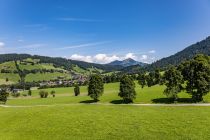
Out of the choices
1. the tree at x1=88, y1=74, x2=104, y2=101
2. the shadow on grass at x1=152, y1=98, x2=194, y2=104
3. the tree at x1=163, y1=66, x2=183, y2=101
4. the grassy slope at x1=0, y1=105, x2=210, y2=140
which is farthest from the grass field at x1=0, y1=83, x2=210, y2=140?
the tree at x1=88, y1=74, x2=104, y2=101

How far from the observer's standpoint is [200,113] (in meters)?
70.2

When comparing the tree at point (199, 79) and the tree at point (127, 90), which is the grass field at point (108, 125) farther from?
the tree at point (127, 90)

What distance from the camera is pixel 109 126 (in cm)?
6431

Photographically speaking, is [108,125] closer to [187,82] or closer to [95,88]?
[187,82]

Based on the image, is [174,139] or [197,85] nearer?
[174,139]

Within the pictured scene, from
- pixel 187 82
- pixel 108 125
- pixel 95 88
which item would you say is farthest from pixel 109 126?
pixel 95 88

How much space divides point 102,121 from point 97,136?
33.5ft

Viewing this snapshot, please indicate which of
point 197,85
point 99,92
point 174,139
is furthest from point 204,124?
point 99,92

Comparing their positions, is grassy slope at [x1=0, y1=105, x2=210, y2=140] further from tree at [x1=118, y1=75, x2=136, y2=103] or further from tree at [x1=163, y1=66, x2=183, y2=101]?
tree at [x1=118, y1=75, x2=136, y2=103]

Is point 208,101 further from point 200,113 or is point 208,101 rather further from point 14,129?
point 14,129

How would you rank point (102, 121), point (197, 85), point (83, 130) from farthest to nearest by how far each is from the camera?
1. point (197, 85)
2. point (102, 121)
3. point (83, 130)

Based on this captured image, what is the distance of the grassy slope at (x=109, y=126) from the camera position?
186 feet

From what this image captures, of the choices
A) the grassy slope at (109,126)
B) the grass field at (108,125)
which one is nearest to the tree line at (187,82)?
the grassy slope at (109,126)

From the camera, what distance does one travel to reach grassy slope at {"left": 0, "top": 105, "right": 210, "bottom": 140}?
56625mm
